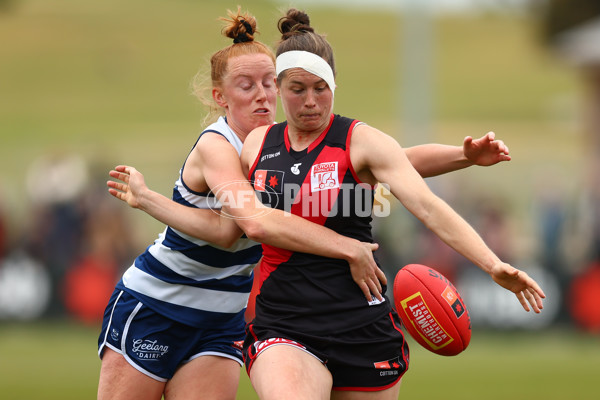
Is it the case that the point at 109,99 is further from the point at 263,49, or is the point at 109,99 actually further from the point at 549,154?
the point at 263,49

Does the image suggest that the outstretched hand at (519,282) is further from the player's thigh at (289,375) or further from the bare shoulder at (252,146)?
the bare shoulder at (252,146)

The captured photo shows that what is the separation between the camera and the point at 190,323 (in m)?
5.30

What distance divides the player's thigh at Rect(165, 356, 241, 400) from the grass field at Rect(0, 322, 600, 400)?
443cm

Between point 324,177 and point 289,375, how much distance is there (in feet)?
3.07

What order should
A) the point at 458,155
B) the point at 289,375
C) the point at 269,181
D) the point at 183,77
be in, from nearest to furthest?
1. the point at 289,375
2. the point at 269,181
3. the point at 458,155
4. the point at 183,77

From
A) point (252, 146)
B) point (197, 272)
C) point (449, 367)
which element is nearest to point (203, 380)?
point (197, 272)

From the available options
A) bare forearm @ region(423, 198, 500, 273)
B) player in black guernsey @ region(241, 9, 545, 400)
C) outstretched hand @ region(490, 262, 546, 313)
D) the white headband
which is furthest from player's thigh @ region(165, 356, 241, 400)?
outstretched hand @ region(490, 262, 546, 313)

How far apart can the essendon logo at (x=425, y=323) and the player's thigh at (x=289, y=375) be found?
0.56 metres

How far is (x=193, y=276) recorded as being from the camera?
5.29 m

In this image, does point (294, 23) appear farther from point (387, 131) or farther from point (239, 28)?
point (387, 131)

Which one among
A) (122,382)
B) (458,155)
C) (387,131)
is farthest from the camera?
(387,131)

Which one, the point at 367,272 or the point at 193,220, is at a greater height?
the point at 193,220

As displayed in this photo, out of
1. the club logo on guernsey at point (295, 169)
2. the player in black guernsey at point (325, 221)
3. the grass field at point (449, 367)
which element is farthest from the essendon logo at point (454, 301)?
the grass field at point (449, 367)

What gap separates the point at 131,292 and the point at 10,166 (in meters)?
25.9
